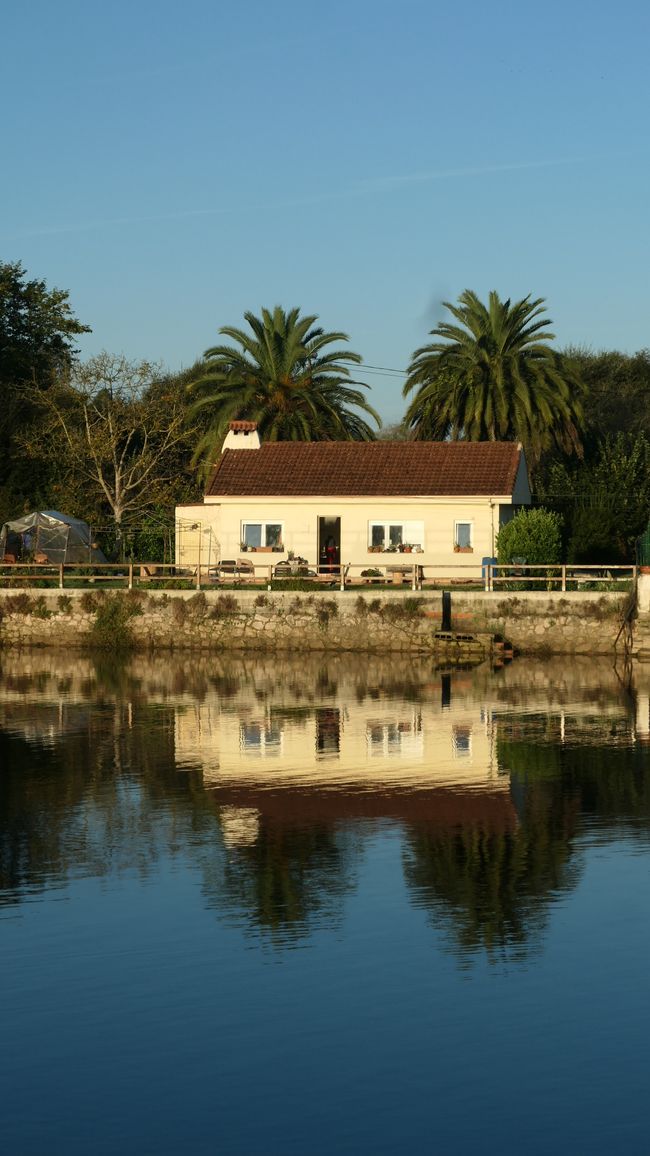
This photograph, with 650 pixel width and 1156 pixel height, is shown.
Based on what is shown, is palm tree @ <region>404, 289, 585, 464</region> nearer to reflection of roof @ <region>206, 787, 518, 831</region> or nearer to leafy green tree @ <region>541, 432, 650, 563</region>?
leafy green tree @ <region>541, 432, 650, 563</region>

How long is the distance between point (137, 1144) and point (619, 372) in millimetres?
85482

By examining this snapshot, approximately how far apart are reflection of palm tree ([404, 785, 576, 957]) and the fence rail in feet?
78.4

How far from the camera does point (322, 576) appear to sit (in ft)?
146

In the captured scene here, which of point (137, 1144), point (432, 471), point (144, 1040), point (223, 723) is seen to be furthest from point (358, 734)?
point (432, 471)

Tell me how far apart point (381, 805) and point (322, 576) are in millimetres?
24418

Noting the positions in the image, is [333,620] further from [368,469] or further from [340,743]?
[340,743]

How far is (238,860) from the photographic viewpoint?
1670 centimetres

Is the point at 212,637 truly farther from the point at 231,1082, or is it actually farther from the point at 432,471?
the point at 231,1082

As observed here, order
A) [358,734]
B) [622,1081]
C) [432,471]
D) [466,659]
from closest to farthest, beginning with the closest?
1. [622,1081]
2. [358,734]
3. [466,659]
4. [432,471]

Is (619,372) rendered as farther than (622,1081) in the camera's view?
Yes

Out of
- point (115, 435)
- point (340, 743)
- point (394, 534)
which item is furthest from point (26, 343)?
point (340, 743)

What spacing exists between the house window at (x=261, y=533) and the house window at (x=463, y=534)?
5.68 meters

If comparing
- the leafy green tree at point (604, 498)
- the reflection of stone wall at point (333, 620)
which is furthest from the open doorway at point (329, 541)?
the leafy green tree at point (604, 498)

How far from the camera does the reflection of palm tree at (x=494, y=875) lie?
1380cm
